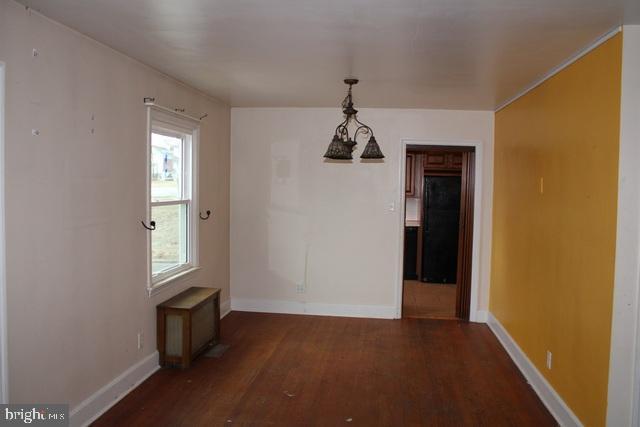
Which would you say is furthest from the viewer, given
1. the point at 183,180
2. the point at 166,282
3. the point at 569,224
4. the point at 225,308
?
the point at 225,308

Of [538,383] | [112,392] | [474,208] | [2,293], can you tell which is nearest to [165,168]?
[112,392]

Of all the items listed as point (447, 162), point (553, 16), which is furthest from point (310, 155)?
point (553, 16)

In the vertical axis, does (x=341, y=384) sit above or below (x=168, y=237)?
below

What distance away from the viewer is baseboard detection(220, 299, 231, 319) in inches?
209

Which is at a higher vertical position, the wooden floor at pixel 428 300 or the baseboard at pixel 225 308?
the baseboard at pixel 225 308

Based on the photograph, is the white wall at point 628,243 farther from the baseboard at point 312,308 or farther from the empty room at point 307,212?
the baseboard at point 312,308

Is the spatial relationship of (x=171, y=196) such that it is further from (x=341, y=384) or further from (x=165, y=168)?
(x=341, y=384)

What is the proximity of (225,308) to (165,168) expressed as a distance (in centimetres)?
207

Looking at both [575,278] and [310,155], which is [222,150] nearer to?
[310,155]

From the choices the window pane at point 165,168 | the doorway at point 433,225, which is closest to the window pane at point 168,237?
the window pane at point 165,168

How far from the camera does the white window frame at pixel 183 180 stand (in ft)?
11.9

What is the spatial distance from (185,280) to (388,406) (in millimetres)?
2149

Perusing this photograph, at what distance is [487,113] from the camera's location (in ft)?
17.1

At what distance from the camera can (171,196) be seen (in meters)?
4.14
